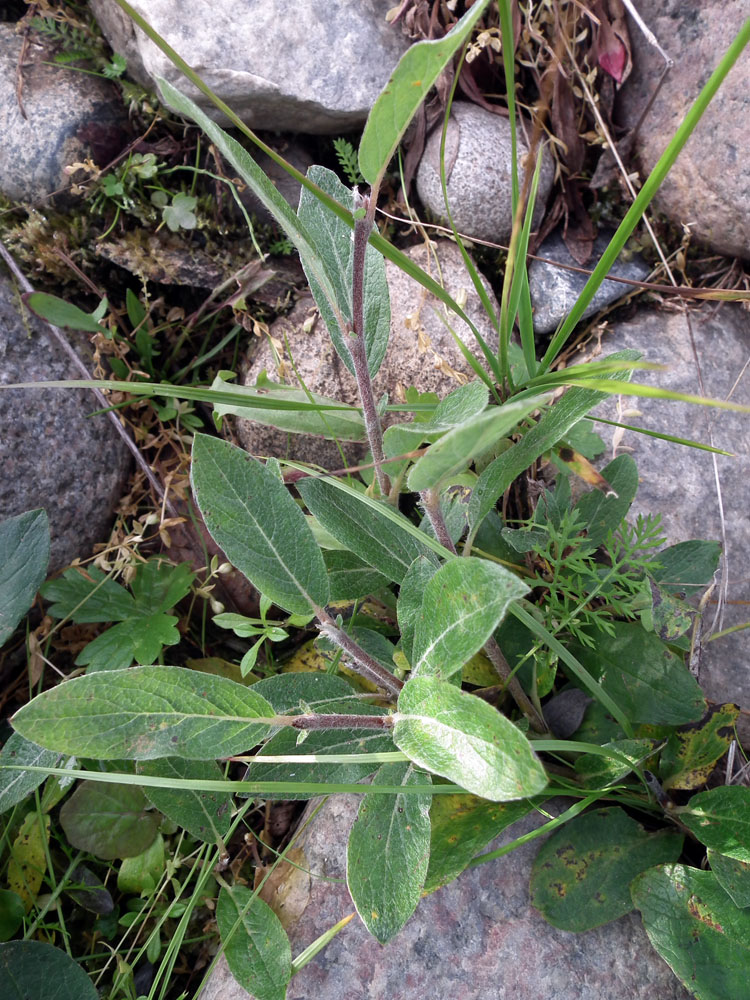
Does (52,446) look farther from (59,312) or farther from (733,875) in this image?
(733,875)

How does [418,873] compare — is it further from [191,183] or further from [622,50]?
[622,50]

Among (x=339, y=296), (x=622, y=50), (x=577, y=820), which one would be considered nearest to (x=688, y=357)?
(x=622, y=50)

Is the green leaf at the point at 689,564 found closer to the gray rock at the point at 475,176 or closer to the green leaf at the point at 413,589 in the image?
the green leaf at the point at 413,589

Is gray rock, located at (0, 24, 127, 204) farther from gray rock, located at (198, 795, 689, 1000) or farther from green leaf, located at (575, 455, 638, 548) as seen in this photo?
gray rock, located at (198, 795, 689, 1000)

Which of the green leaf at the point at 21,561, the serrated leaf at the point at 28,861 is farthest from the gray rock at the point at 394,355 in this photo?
the serrated leaf at the point at 28,861

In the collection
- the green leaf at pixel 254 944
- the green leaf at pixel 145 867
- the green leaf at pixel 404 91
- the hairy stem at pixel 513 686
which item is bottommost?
the green leaf at pixel 145 867

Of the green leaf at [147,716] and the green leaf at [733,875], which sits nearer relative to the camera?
the green leaf at [147,716]
